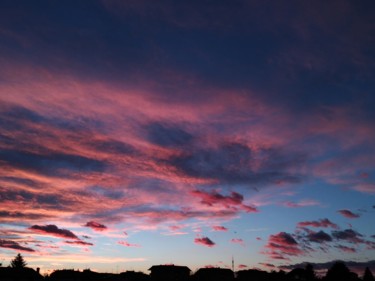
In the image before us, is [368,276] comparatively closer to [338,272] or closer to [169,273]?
[338,272]

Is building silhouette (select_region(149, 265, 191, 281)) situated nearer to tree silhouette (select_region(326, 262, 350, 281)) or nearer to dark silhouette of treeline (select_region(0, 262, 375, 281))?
dark silhouette of treeline (select_region(0, 262, 375, 281))

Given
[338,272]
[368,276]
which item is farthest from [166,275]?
[368,276]

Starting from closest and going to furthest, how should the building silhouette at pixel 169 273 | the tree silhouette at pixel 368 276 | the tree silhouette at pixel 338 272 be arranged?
the building silhouette at pixel 169 273
the tree silhouette at pixel 338 272
the tree silhouette at pixel 368 276

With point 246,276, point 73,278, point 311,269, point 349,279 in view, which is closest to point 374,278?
point 349,279

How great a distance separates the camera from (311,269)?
118875 mm

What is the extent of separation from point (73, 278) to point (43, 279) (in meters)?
6.34

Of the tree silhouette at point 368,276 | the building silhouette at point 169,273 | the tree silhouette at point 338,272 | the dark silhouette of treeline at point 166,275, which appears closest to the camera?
the dark silhouette of treeline at point 166,275

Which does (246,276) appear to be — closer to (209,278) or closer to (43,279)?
(209,278)

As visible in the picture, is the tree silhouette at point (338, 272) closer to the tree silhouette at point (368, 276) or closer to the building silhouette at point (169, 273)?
the tree silhouette at point (368, 276)

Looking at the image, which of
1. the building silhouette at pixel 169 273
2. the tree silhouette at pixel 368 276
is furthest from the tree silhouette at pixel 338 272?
the building silhouette at pixel 169 273

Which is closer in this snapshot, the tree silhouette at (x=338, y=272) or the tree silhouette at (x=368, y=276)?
the tree silhouette at (x=338, y=272)

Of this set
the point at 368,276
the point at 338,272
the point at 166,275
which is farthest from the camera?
the point at 368,276

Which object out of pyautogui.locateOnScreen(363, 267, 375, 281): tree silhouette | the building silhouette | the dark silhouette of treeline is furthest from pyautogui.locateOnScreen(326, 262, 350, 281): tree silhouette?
the building silhouette

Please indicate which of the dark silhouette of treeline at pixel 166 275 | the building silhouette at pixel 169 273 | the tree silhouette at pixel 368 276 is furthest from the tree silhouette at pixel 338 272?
the building silhouette at pixel 169 273
